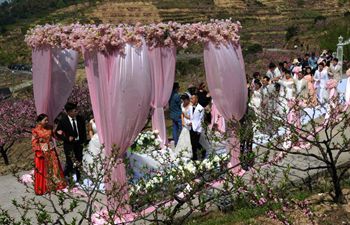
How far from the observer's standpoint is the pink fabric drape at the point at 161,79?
34.3 ft

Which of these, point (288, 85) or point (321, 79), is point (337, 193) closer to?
point (288, 85)

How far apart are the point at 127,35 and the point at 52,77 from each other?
10.2 ft

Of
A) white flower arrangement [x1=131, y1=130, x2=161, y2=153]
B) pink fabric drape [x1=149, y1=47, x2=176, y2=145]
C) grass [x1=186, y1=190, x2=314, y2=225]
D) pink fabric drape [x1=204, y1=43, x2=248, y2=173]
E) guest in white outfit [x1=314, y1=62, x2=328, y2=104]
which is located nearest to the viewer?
grass [x1=186, y1=190, x2=314, y2=225]

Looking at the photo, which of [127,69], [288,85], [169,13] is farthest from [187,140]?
[169,13]

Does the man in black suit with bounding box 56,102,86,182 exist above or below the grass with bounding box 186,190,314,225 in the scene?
above

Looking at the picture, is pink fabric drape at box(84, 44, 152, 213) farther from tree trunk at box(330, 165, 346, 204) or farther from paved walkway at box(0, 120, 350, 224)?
tree trunk at box(330, 165, 346, 204)

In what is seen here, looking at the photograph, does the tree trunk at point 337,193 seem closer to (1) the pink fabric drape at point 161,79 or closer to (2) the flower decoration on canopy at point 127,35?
(2) the flower decoration on canopy at point 127,35

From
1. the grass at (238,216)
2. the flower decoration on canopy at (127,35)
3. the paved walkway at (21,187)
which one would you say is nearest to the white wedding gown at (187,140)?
the flower decoration on canopy at (127,35)

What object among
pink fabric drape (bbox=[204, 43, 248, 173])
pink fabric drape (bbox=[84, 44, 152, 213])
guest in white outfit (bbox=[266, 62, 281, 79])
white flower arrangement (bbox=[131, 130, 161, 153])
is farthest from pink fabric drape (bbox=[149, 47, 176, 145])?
guest in white outfit (bbox=[266, 62, 281, 79])

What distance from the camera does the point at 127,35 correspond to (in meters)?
7.50

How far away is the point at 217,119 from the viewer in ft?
39.2

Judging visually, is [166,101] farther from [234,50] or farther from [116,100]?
[116,100]

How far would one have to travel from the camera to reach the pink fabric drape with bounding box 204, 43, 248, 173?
899 cm

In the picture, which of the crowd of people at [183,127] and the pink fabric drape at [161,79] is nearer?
the crowd of people at [183,127]
